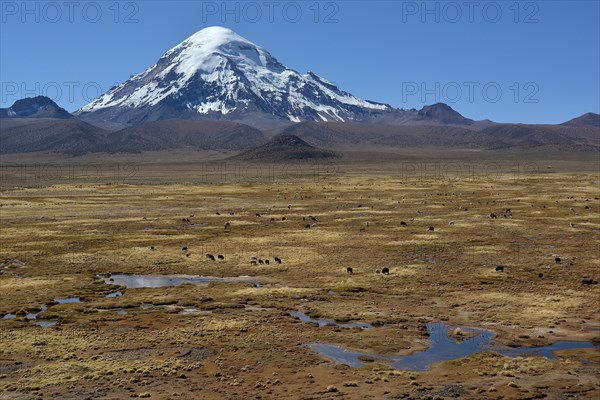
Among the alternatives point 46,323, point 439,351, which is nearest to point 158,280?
point 46,323

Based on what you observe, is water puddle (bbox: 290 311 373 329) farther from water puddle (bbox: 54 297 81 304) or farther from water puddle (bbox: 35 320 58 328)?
water puddle (bbox: 54 297 81 304)

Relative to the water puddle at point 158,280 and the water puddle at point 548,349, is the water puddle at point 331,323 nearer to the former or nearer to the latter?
the water puddle at point 548,349

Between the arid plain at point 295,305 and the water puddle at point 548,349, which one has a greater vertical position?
the arid plain at point 295,305

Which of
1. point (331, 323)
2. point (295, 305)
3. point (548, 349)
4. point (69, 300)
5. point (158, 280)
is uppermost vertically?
point (158, 280)

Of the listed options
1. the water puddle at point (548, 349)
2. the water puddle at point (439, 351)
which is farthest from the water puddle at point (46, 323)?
the water puddle at point (548, 349)

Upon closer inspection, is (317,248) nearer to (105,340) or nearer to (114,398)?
(105,340)

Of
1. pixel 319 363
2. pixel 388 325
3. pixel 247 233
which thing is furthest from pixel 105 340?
pixel 247 233

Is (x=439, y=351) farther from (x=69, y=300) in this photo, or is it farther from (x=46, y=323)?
(x=69, y=300)
